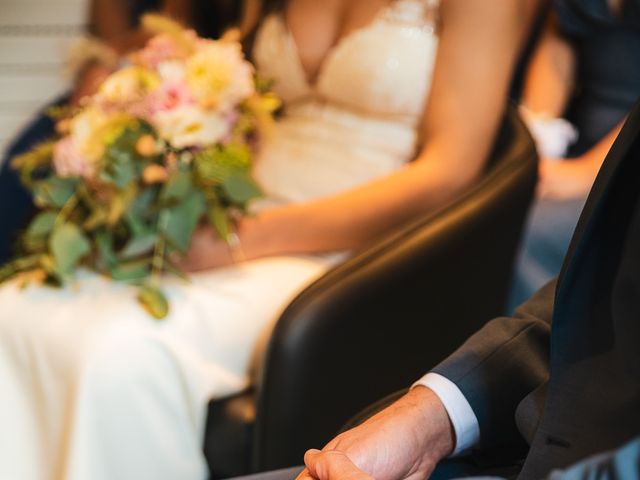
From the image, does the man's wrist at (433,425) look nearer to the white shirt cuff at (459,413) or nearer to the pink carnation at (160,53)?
the white shirt cuff at (459,413)

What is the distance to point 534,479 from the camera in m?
0.84

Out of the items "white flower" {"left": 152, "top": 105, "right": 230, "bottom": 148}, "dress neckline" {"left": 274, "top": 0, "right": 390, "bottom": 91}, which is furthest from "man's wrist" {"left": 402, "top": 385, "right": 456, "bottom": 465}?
"dress neckline" {"left": 274, "top": 0, "right": 390, "bottom": 91}

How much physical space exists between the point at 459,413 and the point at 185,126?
73 cm

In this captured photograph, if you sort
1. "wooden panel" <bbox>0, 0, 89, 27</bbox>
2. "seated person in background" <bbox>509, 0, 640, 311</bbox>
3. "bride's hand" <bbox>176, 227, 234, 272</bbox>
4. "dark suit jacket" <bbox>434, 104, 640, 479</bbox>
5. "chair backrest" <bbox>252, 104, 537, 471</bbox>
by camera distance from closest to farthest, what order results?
"dark suit jacket" <bbox>434, 104, 640, 479</bbox> < "chair backrest" <bbox>252, 104, 537, 471</bbox> < "bride's hand" <bbox>176, 227, 234, 272</bbox> < "seated person in background" <bbox>509, 0, 640, 311</bbox> < "wooden panel" <bbox>0, 0, 89, 27</bbox>

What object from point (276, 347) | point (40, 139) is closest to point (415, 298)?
point (276, 347)

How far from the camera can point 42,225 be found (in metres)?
1.58

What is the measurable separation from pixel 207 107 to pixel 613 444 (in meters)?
0.91

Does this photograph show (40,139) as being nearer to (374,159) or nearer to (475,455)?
(374,159)

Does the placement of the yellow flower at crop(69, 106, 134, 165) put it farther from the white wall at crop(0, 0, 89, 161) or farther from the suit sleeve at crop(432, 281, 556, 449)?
the white wall at crop(0, 0, 89, 161)

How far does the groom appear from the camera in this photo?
827 mm

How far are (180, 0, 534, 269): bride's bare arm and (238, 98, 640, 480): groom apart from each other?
0.64 m

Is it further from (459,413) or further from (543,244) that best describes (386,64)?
(459,413)

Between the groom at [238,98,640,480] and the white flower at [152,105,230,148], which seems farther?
the white flower at [152,105,230,148]

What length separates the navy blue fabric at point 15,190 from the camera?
85.4 inches
